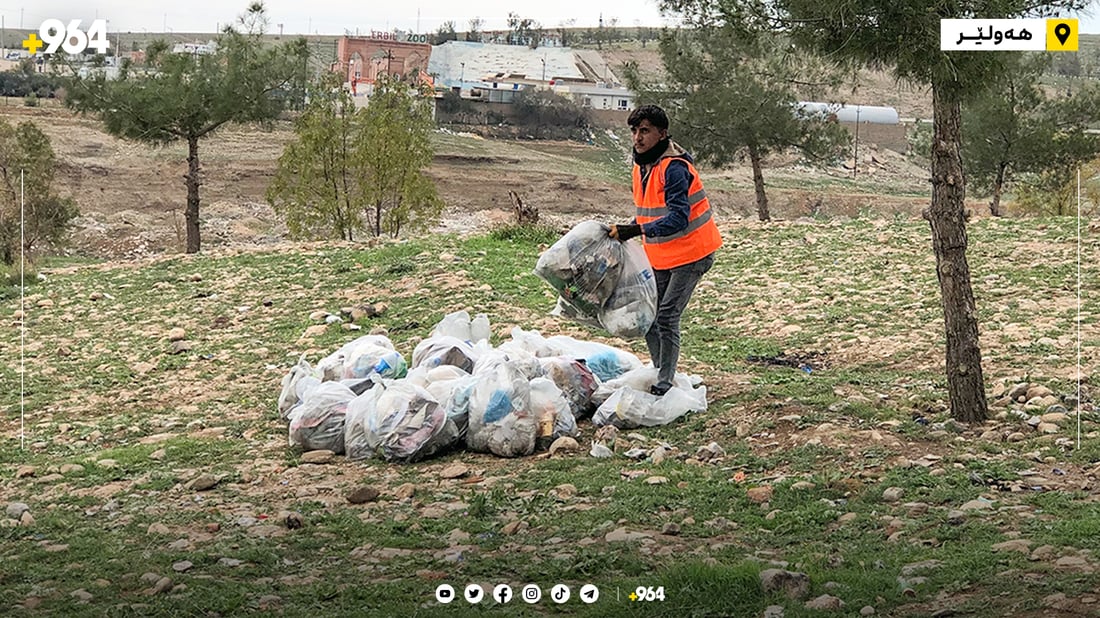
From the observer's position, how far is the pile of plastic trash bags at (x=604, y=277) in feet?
20.9

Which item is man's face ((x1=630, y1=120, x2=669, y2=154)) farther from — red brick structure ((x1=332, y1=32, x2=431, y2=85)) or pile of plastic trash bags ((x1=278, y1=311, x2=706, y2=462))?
red brick structure ((x1=332, y1=32, x2=431, y2=85))

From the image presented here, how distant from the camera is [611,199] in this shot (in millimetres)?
47094

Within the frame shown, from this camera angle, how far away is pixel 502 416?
19.8 ft

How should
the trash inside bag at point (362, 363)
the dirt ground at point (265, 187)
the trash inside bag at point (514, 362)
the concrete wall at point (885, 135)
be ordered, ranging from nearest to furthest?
1. the trash inside bag at point (514, 362)
2. the trash inside bag at point (362, 363)
3. the dirt ground at point (265, 187)
4. the concrete wall at point (885, 135)

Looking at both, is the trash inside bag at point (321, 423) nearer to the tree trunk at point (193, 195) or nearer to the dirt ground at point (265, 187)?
the tree trunk at point (193, 195)

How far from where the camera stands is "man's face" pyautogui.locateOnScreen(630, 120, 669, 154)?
20.4 feet

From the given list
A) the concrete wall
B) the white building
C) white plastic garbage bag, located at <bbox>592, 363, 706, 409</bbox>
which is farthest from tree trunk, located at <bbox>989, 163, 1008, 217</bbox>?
the concrete wall

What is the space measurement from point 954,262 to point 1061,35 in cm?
114

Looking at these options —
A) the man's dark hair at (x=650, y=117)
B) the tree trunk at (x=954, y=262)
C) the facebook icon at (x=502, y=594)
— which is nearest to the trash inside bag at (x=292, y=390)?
the man's dark hair at (x=650, y=117)

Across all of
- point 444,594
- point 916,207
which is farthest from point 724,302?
point 916,207

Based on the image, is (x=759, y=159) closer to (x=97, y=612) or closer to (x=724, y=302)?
(x=724, y=302)

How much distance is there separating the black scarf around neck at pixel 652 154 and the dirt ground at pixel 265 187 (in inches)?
1229

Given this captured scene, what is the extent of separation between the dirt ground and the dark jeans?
31.1 meters

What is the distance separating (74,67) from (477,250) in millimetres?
11627
